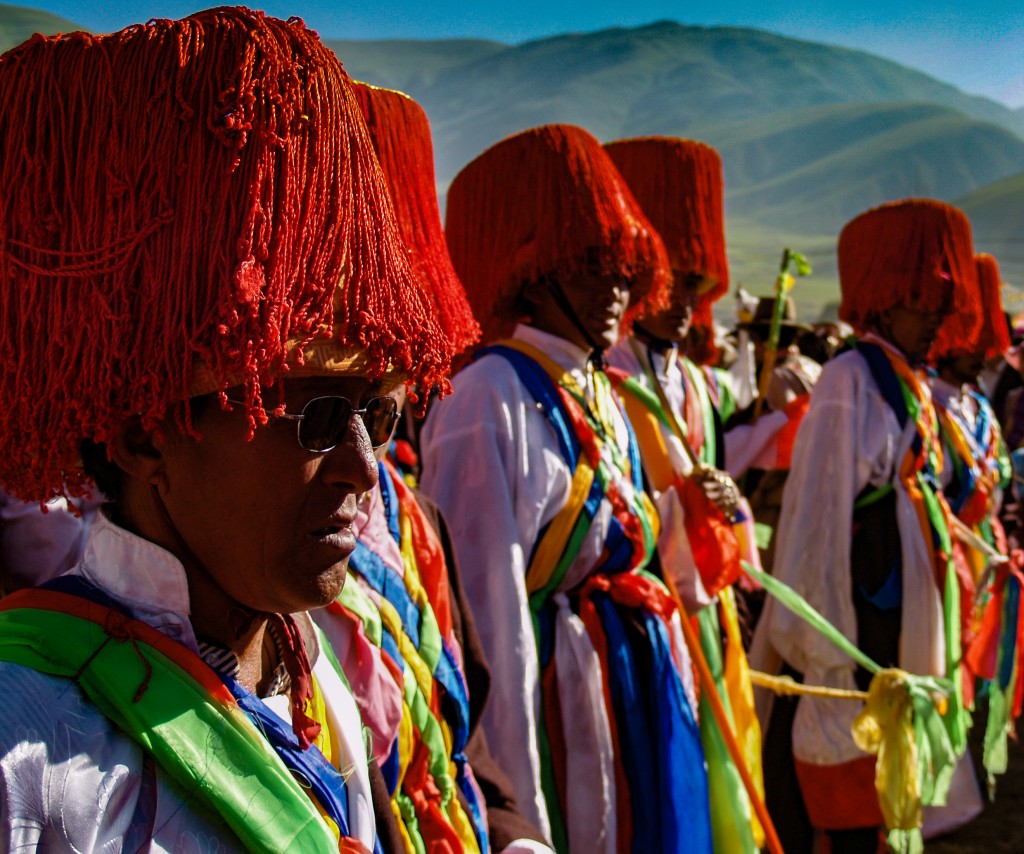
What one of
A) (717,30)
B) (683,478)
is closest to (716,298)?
(683,478)

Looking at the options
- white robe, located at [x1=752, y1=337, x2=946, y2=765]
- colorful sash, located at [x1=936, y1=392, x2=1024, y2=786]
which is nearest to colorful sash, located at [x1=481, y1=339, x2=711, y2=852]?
white robe, located at [x1=752, y1=337, x2=946, y2=765]

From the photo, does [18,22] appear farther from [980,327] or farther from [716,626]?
[980,327]

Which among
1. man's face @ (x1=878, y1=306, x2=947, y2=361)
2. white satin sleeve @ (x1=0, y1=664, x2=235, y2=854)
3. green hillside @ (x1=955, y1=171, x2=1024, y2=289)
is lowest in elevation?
green hillside @ (x1=955, y1=171, x2=1024, y2=289)

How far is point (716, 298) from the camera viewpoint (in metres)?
4.98

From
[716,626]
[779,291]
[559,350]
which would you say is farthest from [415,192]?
[779,291]

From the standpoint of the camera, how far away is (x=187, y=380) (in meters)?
1.27

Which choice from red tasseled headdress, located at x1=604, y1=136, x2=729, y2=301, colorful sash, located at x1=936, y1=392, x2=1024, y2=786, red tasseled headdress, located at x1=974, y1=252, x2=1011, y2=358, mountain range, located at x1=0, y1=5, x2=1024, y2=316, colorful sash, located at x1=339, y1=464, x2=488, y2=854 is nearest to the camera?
colorful sash, located at x1=339, y1=464, x2=488, y2=854

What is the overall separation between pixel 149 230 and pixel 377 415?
0.38 meters

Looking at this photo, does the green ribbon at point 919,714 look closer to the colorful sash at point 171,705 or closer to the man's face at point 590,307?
the man's face at point 590,307

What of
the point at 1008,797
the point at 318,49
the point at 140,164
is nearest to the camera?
the point at 140,164

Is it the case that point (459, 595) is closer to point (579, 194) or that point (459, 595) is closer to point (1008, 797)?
point (579, 194)

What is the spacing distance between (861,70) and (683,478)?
12227 cm

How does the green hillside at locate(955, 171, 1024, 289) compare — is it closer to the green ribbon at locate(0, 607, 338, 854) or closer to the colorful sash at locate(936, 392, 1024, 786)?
the colorful sash at locate(936, 392, 1024, 786)

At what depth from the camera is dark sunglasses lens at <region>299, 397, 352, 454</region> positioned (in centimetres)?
136
